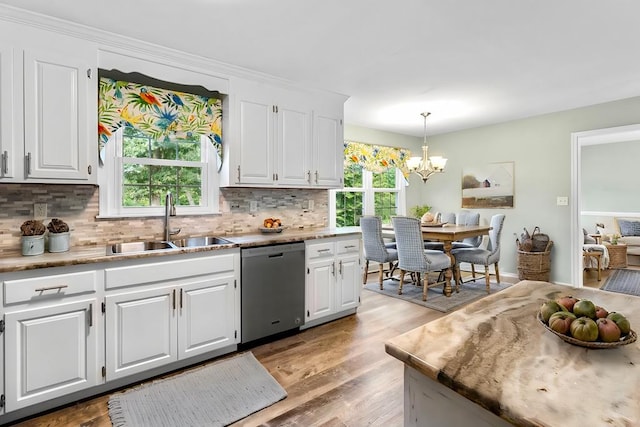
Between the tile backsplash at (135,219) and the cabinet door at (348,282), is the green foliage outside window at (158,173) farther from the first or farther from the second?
the cabinet door at (348,282)

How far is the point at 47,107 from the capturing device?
2123 millimetres

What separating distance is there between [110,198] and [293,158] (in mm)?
1610

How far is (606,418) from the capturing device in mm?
646

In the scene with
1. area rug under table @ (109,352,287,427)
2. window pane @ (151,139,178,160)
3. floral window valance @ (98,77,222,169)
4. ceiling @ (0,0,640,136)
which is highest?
ceiling @ (0,0,640,136)

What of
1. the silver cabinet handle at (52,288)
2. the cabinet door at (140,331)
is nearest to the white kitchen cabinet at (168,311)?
the cabinet door at (140,331)

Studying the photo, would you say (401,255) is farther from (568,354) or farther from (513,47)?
(568,354)

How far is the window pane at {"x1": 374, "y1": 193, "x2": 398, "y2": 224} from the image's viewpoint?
18.7 feet

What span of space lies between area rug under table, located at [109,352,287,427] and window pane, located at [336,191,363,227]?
122 inches

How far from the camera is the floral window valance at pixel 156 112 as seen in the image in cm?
250

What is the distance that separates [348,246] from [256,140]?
1.37 meters

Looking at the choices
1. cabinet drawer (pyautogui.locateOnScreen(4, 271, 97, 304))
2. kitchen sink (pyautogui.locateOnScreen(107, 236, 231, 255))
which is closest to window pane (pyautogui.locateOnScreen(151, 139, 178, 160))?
kitchen sink (pyautogui.locateOnScreen(107, 236, 231, 255))

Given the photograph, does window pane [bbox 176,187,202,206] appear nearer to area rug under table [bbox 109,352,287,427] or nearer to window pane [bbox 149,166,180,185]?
window pane [bbox 149,166,180,185]

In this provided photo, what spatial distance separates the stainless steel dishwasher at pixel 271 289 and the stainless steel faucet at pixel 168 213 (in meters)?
0.67

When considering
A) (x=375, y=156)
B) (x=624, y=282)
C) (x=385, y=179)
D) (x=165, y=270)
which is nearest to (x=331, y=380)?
(x=165, y=270)
